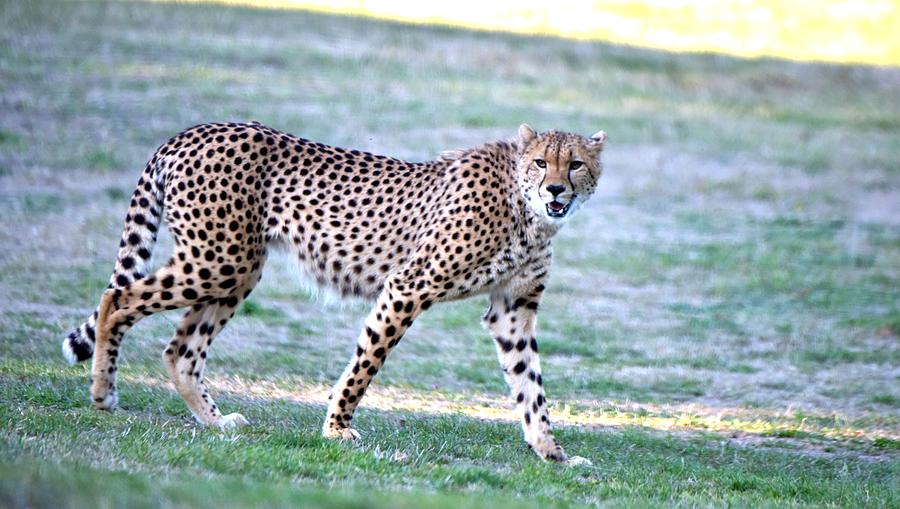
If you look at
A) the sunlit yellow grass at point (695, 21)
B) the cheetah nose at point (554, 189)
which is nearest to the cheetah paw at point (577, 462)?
the cheetah nose at point (554, 189)

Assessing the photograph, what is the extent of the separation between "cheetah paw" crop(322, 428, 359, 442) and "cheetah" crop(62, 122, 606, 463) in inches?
0.4

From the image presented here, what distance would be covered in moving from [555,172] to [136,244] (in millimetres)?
2246

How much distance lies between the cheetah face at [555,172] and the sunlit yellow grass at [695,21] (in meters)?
16.4

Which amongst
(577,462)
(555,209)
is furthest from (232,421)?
(555,209)

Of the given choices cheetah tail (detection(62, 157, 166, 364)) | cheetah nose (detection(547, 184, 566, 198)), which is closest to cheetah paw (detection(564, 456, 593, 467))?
cheetah nose (detection(547, 184, 566, 198))

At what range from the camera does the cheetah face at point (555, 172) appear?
7062 millimetres

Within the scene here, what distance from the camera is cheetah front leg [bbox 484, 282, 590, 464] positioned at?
7234mm

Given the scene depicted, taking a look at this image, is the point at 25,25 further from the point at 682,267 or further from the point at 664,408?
the point at 664,408

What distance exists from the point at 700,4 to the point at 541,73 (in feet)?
31.9

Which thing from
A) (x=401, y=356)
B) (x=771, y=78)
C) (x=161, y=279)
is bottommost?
(x=401, y=356)

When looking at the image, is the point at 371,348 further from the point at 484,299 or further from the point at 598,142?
the point at 484,299

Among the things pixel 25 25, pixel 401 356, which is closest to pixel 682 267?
pixel 401 356

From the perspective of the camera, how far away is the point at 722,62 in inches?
917

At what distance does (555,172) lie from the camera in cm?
712
